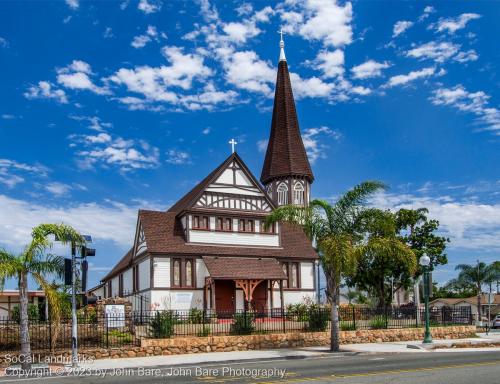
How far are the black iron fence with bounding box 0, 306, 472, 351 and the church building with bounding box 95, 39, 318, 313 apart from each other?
7744mm

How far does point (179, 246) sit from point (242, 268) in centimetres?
423

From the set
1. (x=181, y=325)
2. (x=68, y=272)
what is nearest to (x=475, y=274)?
(x=181, y=325)

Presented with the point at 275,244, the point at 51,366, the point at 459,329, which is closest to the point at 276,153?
the point at 275,244

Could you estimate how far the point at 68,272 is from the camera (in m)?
19.3

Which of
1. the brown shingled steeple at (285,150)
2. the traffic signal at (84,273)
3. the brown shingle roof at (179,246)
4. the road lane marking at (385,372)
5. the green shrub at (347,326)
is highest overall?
the brown shingled steeple at (285,150)

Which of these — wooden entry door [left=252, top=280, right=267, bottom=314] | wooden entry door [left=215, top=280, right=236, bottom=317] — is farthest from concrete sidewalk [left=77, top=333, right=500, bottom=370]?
→ wooden entry door [left=215, top=280, right=236, bottom=317]

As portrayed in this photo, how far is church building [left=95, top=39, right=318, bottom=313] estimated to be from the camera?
37.4 meters

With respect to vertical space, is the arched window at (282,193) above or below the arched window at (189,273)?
above

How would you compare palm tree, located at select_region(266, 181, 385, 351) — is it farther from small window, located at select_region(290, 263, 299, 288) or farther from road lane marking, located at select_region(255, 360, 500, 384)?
small window, located at select_region(290, 263, 299, 288)

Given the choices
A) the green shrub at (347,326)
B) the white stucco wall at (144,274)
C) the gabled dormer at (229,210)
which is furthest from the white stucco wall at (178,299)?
the green shrub at (347,326)

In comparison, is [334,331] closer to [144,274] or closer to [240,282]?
[240,282]

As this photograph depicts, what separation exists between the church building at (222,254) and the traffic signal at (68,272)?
17.5 m

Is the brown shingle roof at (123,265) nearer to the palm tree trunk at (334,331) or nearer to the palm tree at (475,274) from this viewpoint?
the palm tree trunk at (334,331)

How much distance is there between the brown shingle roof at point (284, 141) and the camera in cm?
5931
